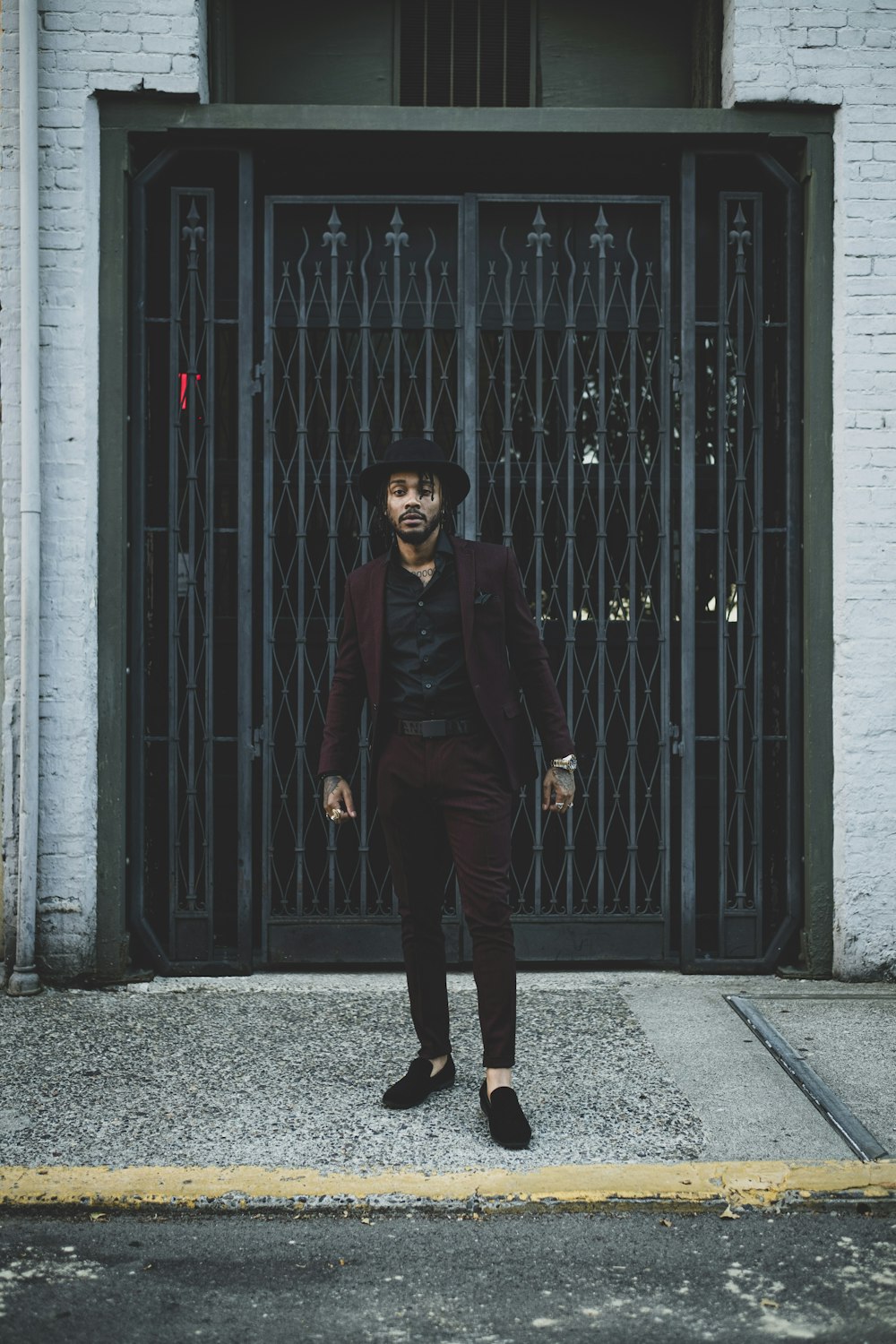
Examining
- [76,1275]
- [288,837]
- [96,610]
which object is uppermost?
[96,610]

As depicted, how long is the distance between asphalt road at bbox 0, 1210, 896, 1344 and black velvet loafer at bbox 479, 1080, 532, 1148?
1.13ft

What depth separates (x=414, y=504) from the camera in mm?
4312

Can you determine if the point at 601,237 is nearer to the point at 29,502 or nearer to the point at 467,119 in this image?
the point at 467,119

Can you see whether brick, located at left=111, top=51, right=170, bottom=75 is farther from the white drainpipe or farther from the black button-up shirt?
the black button-up shirt

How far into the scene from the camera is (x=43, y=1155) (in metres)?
4.03

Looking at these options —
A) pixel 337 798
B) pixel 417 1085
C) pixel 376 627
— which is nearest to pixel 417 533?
pixel 376 627

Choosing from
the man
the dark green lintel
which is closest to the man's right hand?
the man

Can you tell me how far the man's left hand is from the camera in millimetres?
4234

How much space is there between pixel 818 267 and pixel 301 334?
7.82ft

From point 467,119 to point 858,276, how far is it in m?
1.91

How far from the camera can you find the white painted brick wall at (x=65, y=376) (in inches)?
229

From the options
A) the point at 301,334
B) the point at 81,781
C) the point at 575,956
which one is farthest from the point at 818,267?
the point at 81,781

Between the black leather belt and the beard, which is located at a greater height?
the beard

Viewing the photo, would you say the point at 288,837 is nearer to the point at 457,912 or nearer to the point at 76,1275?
the point at 457,912
